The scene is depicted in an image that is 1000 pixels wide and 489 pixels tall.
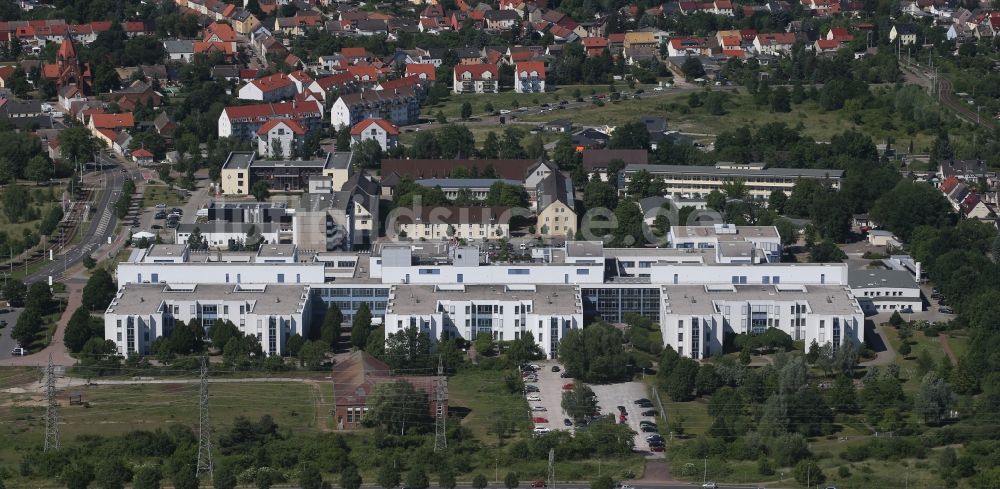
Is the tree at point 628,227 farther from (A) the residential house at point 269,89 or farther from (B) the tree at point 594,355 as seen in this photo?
(A) the residential house at point 269,89

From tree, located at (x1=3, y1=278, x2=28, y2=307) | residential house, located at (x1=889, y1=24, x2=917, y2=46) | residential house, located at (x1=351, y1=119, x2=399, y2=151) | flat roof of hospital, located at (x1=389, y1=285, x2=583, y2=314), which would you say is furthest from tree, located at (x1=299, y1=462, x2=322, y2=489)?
residential house, located at (x1=889, y1=24, x2=917, y2=46)

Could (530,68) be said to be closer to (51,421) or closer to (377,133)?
(377,133)

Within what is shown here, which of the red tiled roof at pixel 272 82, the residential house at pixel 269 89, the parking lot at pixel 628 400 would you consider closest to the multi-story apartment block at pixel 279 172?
the residential house at pixel 269 89

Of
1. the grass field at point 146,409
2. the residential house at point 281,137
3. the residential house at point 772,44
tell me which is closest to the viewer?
the grass field at point 146,409

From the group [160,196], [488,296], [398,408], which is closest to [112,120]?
[160,196]

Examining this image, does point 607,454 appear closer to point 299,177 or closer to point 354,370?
point 354,370

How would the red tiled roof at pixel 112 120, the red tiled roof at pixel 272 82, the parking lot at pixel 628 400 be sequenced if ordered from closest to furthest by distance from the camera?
the parking lot at pixel 628 400 < the red tiled roof at pixel 112 120 < the red tiled roof at pixel 272 82

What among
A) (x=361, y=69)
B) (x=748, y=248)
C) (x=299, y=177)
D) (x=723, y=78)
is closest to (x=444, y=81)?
(x=361, y=69)
